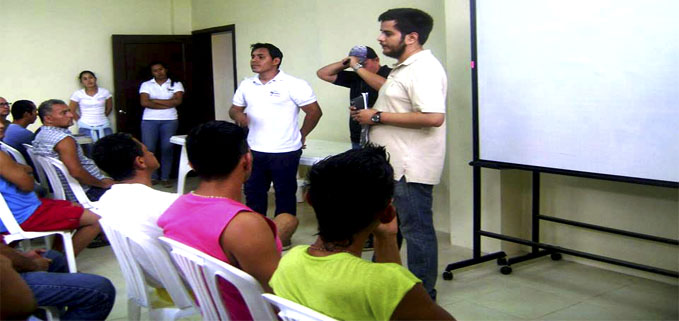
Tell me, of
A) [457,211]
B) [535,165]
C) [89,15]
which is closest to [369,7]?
[457,211]

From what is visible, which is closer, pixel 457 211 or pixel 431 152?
pixel 431 152

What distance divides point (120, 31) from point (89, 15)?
14.7 inches

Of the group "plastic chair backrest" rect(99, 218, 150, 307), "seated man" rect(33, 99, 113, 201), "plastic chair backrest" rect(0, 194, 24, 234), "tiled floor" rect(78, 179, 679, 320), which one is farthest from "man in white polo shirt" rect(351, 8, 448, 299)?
"seated man" rect(33, 99, 113, 201)

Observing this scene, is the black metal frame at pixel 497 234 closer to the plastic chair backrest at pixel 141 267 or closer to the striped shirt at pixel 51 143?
the plastic chair backrest at pixel 141 267

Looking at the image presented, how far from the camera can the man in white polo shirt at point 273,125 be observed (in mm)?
4289

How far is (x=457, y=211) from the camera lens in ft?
14.4

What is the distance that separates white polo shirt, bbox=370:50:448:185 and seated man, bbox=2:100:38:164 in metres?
2.85

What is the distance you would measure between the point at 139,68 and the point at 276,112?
3.89 m

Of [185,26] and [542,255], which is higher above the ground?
[185,26]

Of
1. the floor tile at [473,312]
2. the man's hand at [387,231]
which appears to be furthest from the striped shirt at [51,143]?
the man's hand at [387,231]

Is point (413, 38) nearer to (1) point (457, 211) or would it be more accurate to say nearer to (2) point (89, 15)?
(1) point (457, 211)

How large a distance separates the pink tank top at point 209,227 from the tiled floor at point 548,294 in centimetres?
135

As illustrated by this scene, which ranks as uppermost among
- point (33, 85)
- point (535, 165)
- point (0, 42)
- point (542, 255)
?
point (0, 42)

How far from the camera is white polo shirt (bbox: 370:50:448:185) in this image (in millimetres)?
2953
